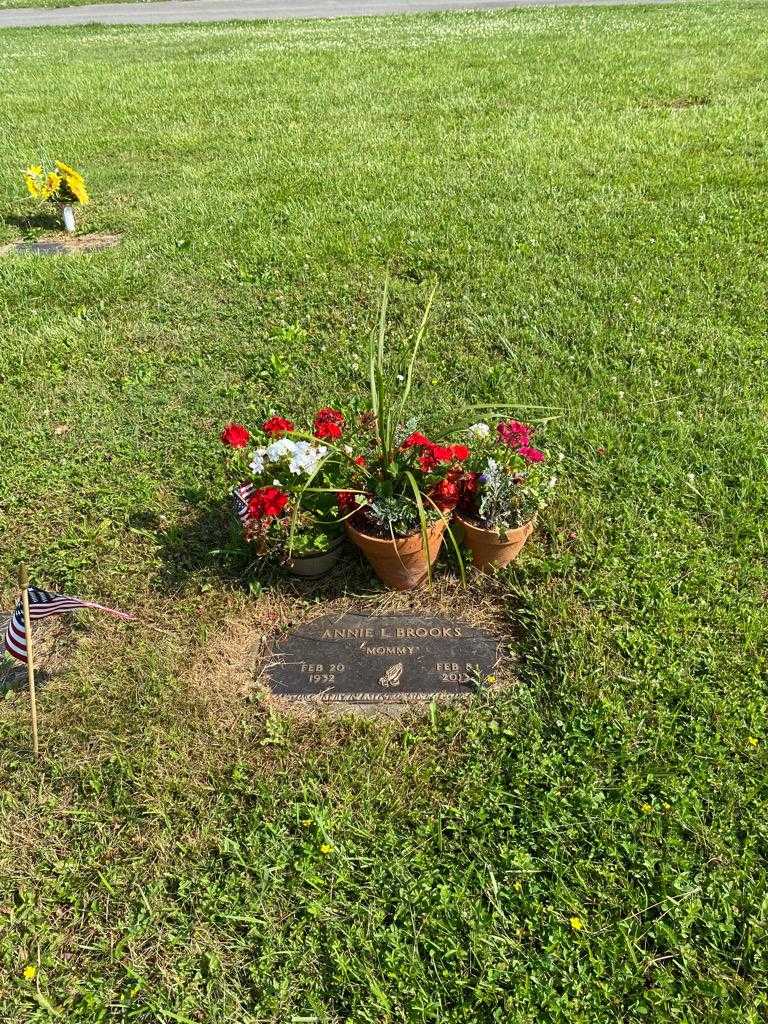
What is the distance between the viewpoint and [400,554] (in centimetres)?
296

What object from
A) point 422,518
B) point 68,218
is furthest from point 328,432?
point 68,218

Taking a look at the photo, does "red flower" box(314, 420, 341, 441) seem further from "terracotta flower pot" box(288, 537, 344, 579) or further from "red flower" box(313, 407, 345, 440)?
"terracotta flower pot" box(288, 537, 344, 579)

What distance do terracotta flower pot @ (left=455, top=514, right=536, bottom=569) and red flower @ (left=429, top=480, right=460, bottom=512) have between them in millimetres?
113

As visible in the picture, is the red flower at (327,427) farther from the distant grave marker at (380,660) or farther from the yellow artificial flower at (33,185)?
the yellow artificial flower at (33,185)

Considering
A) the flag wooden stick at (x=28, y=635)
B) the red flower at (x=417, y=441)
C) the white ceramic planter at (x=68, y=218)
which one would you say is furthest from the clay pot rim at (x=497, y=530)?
the white ceramic planter at (x=68, y=218)

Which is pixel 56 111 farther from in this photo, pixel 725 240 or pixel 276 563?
pixel 276 563

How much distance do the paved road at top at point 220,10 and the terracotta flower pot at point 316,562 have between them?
18124mm

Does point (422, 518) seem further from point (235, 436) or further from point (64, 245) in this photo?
point (64, 245)

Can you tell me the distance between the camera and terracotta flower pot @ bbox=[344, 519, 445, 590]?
2936 millimetres

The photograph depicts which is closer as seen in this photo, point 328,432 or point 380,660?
point 380,660

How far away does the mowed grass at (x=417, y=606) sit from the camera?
2123 millimetres

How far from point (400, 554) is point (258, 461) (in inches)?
27.2

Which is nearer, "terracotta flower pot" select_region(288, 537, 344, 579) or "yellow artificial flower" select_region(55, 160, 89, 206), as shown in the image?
"terracotta flower pot" select_region(288, 537, 344, 579)

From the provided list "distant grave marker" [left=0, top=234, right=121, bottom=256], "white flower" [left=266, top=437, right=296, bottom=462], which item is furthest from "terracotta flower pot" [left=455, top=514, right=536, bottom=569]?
"distant grave marker" [left=0, top=234, right=121, bottom=256]
